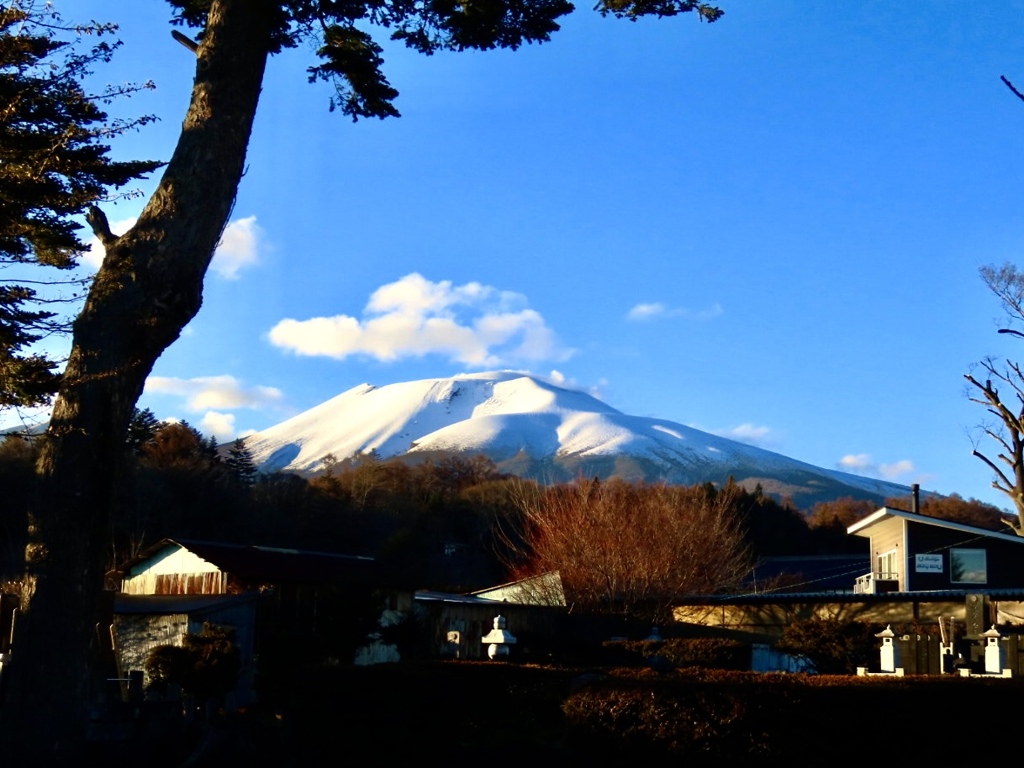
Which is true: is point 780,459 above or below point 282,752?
above

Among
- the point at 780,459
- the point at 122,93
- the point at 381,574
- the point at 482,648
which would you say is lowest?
the point at 482,648

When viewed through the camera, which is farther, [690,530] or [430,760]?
[690,530]

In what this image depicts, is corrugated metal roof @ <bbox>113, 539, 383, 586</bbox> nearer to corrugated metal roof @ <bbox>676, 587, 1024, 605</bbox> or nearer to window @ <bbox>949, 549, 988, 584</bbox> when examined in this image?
corrugated metal roof @ <bbox>676, 587, 1024, 605</bbox>

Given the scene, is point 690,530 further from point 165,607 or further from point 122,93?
point 122,93

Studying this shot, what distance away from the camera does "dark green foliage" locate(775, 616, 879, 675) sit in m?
23.5

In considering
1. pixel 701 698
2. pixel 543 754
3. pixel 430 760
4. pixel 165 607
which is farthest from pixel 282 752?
pixel 165 607

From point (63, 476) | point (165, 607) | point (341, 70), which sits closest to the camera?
point (63, 476)

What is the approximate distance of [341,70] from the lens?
43.9ft

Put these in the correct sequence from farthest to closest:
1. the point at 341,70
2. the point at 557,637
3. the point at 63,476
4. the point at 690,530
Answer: the point at 690,530, the point at 557,637, the point at 341,70, the point at 63,476

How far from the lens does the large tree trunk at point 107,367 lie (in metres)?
10.2

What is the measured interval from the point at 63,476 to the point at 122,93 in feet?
16.2

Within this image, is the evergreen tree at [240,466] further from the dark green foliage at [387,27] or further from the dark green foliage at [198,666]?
the dark green foliage at [387,27]

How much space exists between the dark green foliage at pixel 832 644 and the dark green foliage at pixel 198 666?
40.1 ft

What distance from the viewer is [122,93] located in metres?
12.8
